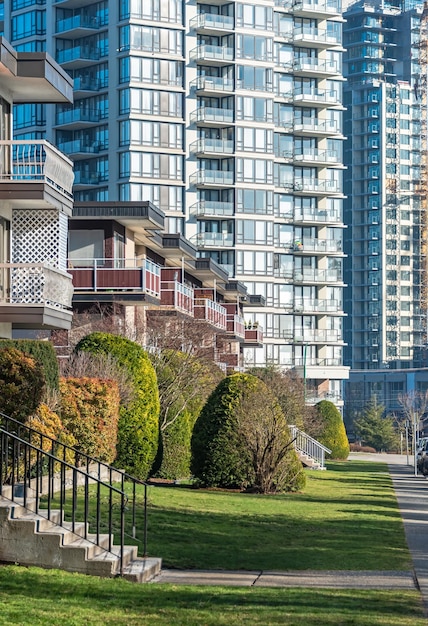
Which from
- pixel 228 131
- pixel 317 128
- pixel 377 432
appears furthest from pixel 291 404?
pixel 377 432

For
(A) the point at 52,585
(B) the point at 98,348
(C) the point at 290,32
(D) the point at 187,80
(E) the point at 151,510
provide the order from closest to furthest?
1. (A) the point at 52,585
2. (E) the point at 151,510
3. (B) the point at 98,348
4. (D) the point at 187,80
5. (C) the point at 290,32

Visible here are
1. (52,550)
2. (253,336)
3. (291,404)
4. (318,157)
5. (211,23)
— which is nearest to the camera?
(52,550)

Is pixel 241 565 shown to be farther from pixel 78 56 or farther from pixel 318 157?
pixel 318 157

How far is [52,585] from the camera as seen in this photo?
15.7 m

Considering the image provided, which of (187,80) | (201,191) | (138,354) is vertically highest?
(187,80)

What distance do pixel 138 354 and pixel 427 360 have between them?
15757cm

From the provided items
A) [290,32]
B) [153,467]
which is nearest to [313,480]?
A: [153,467]

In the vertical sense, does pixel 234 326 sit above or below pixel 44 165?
below

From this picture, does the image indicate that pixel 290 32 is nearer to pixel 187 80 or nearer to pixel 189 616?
pixel 187 80

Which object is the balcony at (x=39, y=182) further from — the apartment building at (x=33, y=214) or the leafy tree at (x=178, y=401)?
the leafy tree at (x=178, y=401)

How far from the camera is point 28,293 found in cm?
2984

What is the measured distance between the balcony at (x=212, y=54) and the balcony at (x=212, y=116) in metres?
3.71

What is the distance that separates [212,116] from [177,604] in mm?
96784

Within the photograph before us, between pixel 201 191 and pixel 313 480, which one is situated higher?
pixel 201 191
